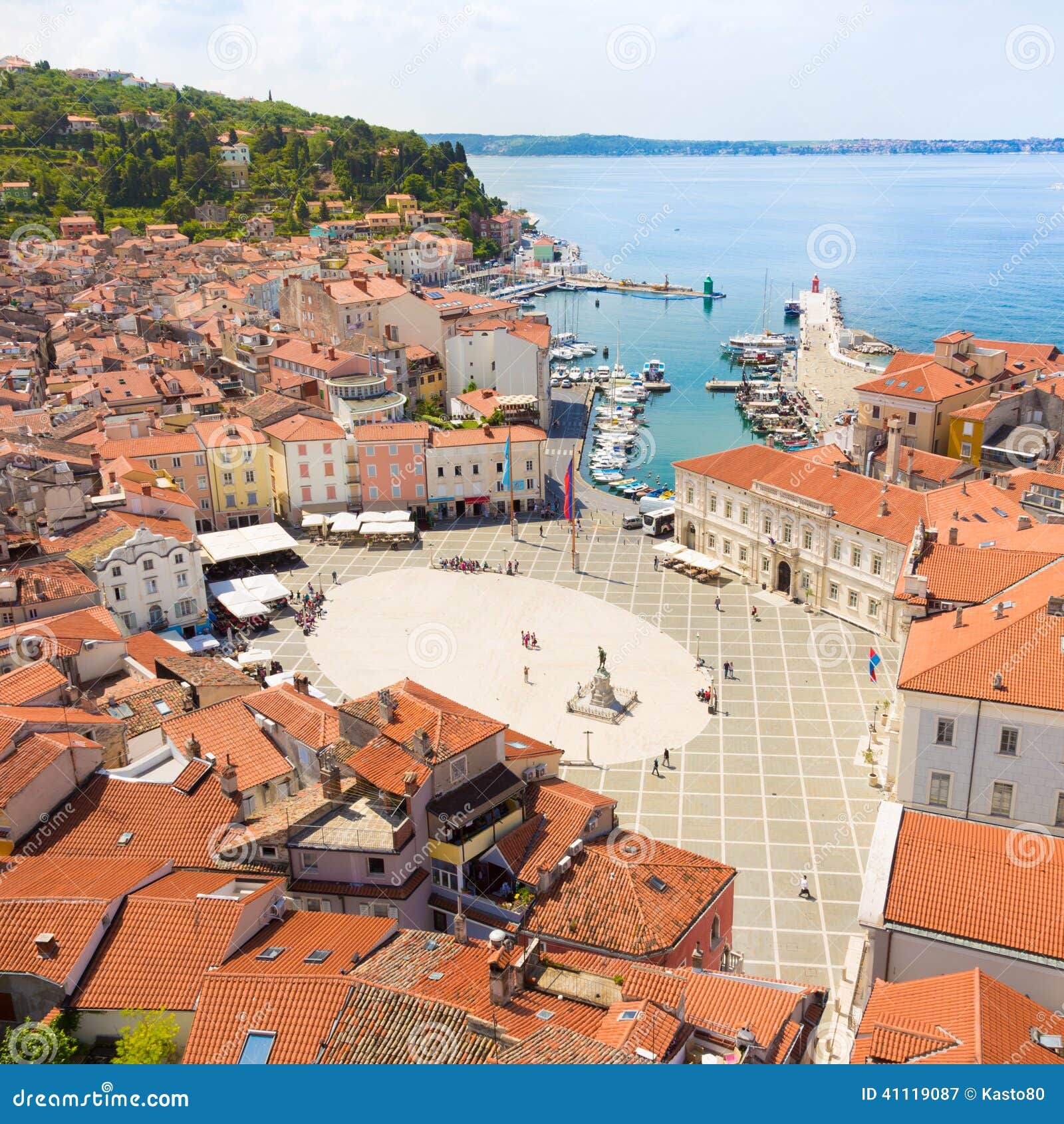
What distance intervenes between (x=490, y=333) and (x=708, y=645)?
152ft

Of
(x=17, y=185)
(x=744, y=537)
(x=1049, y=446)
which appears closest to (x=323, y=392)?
(x=744, y=537)

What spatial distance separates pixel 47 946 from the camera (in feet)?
62.7

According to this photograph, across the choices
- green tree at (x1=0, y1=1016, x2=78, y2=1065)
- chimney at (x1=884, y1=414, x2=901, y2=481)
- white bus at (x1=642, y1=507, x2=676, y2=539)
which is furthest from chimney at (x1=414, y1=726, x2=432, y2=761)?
white bus at (x1=642, y1=507, x2=676, y2=539)

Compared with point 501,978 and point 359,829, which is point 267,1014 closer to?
point 501,978

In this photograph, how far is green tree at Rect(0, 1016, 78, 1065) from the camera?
55.5 ft

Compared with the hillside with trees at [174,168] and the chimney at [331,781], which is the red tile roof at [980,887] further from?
the hillside with trees at [174,168]

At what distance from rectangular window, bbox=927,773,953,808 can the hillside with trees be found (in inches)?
5701

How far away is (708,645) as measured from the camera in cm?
4841

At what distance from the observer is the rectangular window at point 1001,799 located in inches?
1131

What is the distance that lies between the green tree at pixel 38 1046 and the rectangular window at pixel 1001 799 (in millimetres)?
23066

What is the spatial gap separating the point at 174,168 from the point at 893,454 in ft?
475

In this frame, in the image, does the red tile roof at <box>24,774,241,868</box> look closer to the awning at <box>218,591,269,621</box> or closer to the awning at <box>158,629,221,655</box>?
the awning at <box>158,629,221,655</box>
